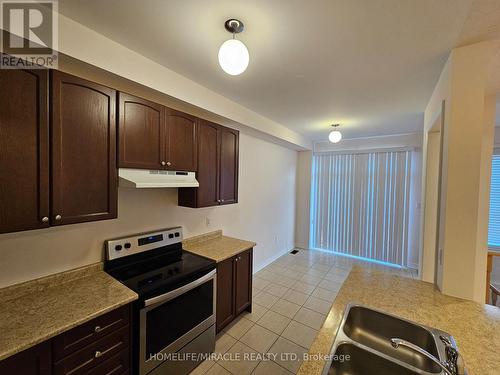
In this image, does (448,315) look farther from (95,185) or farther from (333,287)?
(95,185)

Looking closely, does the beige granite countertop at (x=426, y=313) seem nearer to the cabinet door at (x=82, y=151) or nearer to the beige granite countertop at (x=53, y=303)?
the beige granite countertop at (x=53, y=303)

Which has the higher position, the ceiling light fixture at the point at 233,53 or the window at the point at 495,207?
the ceiling light fixture at the point at 233,53

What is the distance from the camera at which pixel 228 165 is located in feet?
8.19

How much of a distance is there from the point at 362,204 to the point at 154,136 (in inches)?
167

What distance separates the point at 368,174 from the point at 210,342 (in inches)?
162

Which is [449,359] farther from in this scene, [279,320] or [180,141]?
[180,141]

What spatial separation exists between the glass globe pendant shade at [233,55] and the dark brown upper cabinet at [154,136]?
78 cm

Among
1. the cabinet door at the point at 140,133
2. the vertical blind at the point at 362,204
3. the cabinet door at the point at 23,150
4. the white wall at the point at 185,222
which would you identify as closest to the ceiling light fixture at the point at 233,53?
the cabinet door at the point at 140,133

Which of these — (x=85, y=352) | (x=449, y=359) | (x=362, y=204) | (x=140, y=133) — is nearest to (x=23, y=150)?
(x=140, y=133)

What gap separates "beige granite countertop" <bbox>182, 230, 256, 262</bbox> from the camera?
7.04 feet

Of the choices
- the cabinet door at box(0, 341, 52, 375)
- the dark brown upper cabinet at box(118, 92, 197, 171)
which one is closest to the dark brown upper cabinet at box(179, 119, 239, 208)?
the dark brown upper cabinet at box(118, 92, 197, 171)

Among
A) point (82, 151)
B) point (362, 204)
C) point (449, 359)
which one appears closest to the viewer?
point (449, 359)

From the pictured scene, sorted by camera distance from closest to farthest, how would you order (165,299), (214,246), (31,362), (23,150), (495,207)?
(31,362) < (23,150) < (165,299) < (214,246) < (495,207)

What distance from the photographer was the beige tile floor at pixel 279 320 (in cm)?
188
